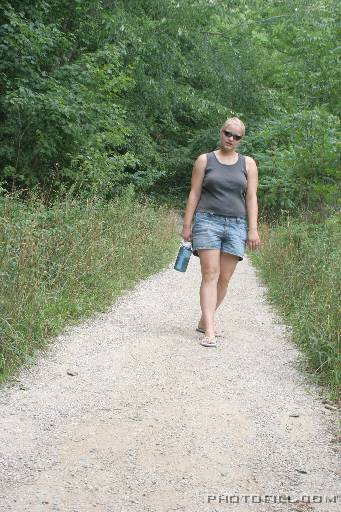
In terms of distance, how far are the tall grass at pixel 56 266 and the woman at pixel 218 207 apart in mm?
1371

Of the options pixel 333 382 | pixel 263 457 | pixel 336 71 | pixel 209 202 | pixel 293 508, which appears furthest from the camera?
pixel 336 71

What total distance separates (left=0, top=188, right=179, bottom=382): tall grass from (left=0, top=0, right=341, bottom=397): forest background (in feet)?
0.06

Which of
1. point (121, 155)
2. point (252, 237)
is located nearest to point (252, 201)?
point (252, 237)

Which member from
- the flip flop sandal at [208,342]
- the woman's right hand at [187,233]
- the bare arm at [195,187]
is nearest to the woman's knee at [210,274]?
the woman's right hand at [187,233]

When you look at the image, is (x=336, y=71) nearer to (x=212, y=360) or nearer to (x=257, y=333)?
(x=257, y=333)

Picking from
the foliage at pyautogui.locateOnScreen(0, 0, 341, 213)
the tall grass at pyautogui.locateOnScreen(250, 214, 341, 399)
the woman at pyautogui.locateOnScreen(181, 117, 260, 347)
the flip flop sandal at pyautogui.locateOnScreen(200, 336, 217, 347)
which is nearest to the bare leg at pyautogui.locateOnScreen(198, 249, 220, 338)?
the woman at pyautogui.locateOnScreen(181, 117, 260, 347)

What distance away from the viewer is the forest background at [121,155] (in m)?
5.94

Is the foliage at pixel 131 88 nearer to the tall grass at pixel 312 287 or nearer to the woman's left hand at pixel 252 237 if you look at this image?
the tall grass at pixel 312 287

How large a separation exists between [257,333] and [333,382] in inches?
81.6

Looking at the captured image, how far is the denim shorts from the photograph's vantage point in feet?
20.1

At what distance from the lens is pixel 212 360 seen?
5402 millimetres

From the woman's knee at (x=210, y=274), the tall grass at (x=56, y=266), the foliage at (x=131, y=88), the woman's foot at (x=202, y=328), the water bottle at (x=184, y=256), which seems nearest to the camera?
the tall grass at (x=56, y=266)

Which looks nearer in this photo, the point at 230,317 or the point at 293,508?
the point at 293,508

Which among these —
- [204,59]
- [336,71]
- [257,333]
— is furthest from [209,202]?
[204,59]
